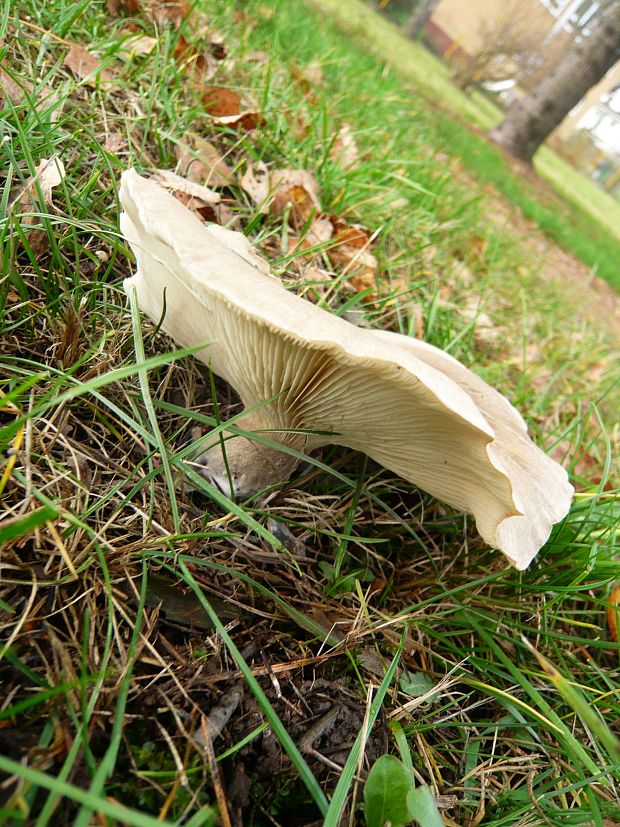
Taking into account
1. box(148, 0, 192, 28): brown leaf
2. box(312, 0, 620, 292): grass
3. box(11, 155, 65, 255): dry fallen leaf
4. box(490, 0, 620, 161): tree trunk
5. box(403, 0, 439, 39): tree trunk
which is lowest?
box(11, 155, 65, 255): dry fallen leaf

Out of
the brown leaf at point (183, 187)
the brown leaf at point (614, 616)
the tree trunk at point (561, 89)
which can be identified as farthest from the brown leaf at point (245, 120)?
the tree trunk at point (561, 89)

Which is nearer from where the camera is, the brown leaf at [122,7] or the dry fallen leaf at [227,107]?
the dry fallen leaf at [227,107]

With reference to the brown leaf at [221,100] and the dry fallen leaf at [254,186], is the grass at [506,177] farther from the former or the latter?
the dry fallen leaf at [254,186]

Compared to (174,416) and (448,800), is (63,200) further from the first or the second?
(448,800)

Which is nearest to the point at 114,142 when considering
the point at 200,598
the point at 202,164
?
the point at 202,164

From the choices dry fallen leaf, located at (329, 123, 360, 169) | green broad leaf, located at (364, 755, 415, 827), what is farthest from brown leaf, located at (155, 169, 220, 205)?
green broad leaf, located at (364, 755, 415, 827)

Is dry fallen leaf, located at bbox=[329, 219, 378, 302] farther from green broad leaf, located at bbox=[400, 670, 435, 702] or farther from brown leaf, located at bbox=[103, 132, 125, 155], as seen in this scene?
green broad leaf, located at bbox=[400, 670, 435, 702]
